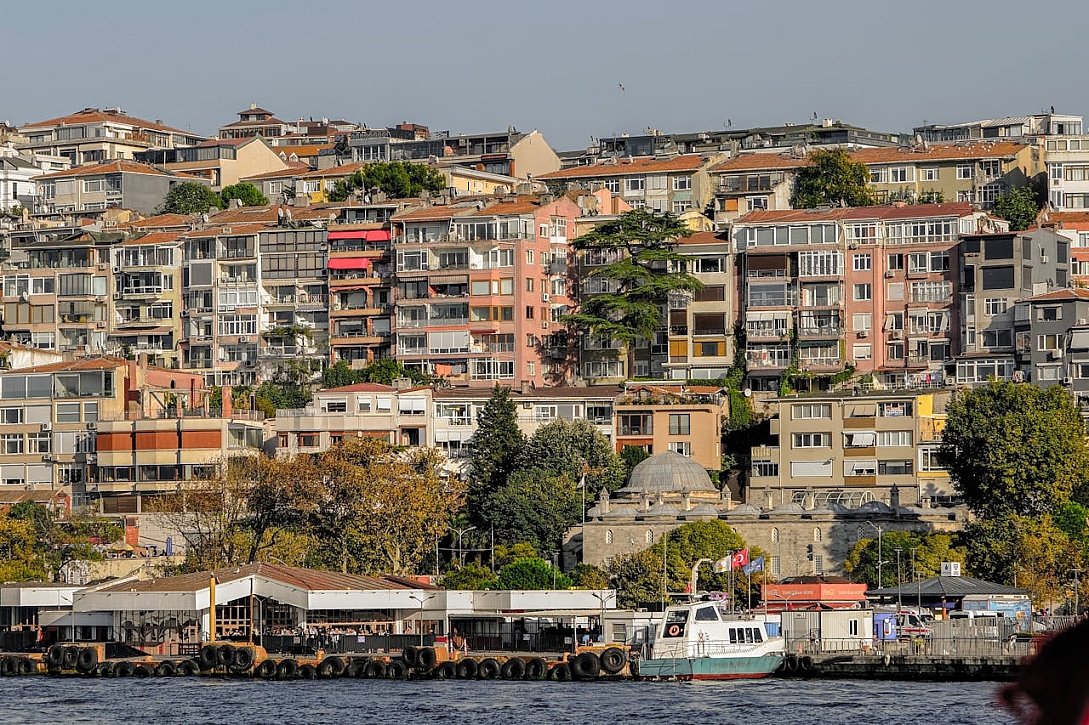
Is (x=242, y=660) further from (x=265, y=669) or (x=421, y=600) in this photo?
(x=421, y=600)

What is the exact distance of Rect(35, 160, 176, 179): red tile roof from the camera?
15062 centimetres

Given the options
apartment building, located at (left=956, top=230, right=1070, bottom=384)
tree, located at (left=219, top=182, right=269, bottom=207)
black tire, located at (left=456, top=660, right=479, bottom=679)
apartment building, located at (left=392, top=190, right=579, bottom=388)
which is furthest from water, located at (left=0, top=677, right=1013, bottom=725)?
tree, located at (left=219, top=182, right=269, bottom=207)

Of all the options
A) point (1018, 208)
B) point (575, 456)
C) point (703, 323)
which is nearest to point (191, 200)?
point (703, 323)

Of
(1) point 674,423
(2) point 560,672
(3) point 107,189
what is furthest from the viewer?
(3) point 107,189

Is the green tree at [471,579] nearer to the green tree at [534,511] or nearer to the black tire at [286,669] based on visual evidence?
the green tree at [534,511]

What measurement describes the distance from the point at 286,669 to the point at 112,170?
90.1 metres

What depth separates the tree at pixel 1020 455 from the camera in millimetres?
82688

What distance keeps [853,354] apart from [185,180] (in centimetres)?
6439

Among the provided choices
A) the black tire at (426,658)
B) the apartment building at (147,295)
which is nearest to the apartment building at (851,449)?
the black tire at (426,658)

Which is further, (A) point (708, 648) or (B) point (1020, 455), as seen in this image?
(B) point (1020, 455)

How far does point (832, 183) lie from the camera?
125 metres

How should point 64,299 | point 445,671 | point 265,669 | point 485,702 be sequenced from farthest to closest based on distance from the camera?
1. point 64,299
2. point 265,669
3. point 445,671
4. point 485,702

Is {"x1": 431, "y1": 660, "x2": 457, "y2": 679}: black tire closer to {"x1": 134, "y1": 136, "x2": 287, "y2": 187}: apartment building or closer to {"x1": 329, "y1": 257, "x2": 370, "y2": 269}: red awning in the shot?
{"x1": 329, "y1": 257, "x2": 370, "y2": 269}: red awning

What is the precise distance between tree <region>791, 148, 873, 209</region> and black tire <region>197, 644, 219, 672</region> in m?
63.6
